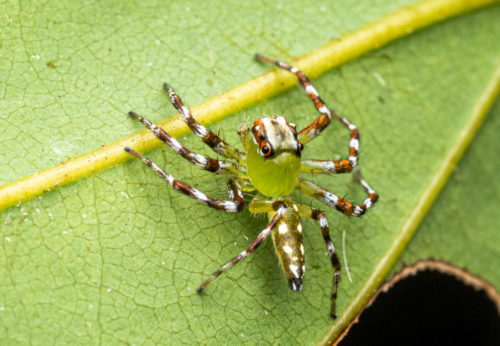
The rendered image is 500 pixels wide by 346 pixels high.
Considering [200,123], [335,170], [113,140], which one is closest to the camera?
[113,140]

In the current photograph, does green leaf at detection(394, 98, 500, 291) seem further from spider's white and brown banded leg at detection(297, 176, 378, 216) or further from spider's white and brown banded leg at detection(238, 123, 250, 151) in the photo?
spider's white and brown banded leg at detection(238, 123, 250, 151)

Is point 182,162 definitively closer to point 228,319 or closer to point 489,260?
point 228,319

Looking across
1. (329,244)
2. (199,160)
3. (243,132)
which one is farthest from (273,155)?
(329,244)

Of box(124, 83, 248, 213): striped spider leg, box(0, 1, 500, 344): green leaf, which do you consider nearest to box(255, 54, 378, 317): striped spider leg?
box(0, 1, 500, 344): green leaf

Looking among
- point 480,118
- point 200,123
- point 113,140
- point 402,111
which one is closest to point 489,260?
point 480,118

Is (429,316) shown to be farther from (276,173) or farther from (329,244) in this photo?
(276,173)

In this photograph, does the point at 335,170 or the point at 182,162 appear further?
the point at 335,170
